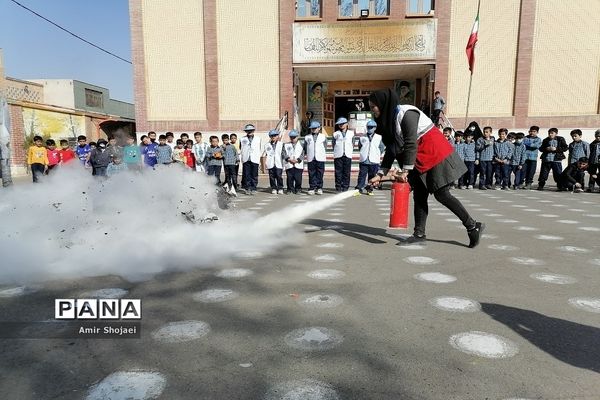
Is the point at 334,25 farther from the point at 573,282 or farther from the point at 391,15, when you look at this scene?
the point at 573,282

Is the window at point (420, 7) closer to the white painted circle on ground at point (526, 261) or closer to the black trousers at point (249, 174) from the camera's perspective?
the black trousers at point (249, 174)

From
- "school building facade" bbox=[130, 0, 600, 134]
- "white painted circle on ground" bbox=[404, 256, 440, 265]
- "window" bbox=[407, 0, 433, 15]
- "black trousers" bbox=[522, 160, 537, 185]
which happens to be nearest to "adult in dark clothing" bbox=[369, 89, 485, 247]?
"white painted circle on ground" bbox=[404, 256, 440, 265]

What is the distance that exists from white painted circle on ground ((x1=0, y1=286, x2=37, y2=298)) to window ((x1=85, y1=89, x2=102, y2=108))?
3974 cm

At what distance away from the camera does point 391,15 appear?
59.5 feet

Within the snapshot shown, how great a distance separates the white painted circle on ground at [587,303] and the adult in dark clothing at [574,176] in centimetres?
938

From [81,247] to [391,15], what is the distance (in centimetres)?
1747

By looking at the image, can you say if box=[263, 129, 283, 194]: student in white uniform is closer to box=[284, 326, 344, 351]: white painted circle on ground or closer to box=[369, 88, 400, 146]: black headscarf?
box=[369, 88, 400, 146]: black headscarf

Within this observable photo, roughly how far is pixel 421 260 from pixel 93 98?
42.0 meters

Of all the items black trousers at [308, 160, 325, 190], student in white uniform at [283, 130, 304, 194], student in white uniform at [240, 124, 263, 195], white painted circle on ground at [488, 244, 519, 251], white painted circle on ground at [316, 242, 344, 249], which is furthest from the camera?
student in white uniform at [240, 124, 263, 195]

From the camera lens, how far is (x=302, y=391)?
188 centimetres

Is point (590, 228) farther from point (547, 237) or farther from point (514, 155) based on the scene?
point (514, 155)

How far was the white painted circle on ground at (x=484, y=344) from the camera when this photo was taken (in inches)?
86.7

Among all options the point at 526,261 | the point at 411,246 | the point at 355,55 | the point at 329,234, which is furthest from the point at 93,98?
the point at 526,261

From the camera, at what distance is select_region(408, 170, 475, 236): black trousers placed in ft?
14.6
